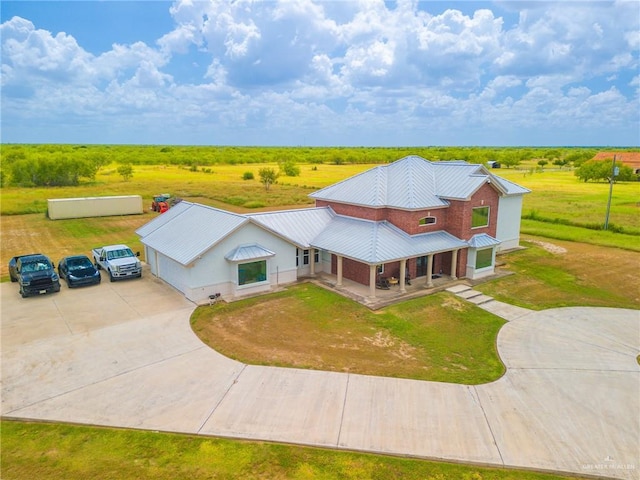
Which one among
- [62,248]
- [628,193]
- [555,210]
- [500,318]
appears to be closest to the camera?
[500,318]

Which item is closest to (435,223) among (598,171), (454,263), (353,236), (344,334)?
(454,263)

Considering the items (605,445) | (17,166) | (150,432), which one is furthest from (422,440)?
(17,166)

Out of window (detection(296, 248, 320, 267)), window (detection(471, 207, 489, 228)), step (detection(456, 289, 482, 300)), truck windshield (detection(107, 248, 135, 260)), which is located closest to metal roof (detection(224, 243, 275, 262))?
window (detection(296, 248, 320, 267))

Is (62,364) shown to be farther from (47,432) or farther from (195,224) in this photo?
(195,224)

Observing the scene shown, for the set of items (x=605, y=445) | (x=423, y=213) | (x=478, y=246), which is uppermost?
(x=423, y=213)

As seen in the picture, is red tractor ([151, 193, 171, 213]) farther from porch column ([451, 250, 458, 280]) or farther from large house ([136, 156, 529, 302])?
porch column ([451, 250, 458, 280])

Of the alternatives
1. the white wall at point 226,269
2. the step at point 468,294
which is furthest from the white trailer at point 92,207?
the step at point 468,294
